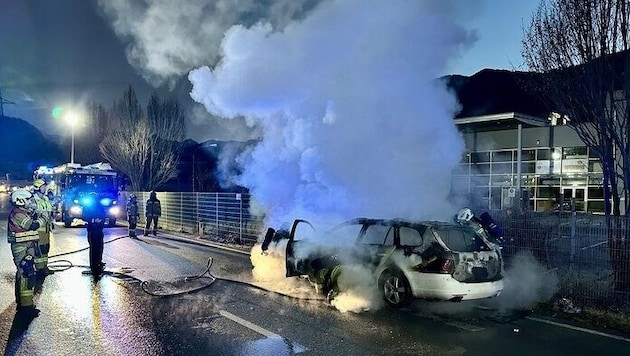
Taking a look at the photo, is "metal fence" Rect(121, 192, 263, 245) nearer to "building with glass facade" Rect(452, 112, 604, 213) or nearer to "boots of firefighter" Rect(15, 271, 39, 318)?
"boots of firefighter" Rect(15, 271, 39, 318)

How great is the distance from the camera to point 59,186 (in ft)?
72.9

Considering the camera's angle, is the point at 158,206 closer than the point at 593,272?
No

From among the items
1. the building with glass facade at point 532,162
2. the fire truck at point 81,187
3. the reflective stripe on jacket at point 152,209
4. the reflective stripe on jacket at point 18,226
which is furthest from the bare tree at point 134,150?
the reflective stripe on jacket at point 18,226

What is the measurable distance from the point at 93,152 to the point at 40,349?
158ft

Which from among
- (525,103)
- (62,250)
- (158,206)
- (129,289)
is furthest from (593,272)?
(525,103)

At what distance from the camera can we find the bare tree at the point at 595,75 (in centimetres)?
780

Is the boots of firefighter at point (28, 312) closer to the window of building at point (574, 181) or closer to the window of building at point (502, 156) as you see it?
the window of building at point (574, 181)

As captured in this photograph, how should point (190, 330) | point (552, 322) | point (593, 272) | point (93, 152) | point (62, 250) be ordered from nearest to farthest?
point (190, 330), point (552, 322), point (593, 272), point (62, 250), point (93, 152)

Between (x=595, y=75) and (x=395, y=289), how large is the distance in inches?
191

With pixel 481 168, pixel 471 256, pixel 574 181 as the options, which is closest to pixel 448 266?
pixel 471 256

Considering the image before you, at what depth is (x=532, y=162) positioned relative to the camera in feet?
87.6

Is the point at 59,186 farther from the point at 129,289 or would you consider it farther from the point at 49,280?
the point at 129,289

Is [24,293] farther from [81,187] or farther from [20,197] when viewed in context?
[81,187]

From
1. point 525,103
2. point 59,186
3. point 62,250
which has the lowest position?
point 62,250
